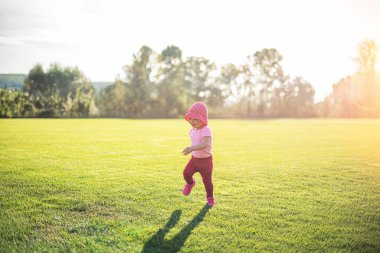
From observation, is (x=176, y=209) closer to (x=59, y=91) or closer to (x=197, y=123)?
(x=197, y=123)

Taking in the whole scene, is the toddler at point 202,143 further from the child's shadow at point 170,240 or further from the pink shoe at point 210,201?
the child's shadow at point 170,240

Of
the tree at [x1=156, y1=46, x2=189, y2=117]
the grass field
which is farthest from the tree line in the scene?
the grass field

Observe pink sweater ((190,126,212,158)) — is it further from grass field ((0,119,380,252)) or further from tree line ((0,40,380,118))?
tree line ((0,40,380,118))

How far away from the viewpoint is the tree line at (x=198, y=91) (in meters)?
62.0

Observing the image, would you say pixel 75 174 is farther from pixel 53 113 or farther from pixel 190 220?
pixel 53 113

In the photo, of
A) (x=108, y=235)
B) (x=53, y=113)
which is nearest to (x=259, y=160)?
(x=108, y=235)

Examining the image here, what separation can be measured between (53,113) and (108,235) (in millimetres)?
50917

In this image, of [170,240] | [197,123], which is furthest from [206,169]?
[170,240]

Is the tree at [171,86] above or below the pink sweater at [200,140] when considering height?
above

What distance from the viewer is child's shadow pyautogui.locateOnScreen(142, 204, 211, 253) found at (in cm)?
383

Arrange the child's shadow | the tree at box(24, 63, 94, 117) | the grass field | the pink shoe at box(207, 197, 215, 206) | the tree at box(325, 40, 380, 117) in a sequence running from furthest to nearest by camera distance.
Answer: the tree at box(325, 40, 380, 117), the tree at box(24, 63, 94, 117), the pink shoe at box(207, 197, 215, 206), the grass field, the child's shadow

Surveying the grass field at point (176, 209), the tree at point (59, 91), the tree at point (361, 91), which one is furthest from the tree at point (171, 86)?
the grass field at point (176, 209)

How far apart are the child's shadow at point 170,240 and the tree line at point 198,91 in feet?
170

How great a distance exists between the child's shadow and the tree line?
170 feet
